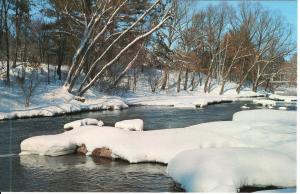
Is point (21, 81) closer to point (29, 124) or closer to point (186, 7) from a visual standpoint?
point (29, 124)

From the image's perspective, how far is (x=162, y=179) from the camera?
18.5 feet

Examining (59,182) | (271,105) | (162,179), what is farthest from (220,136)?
(271,105)

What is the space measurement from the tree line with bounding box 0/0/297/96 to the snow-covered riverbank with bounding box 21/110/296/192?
2576 millimetres

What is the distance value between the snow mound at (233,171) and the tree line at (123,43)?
14.6 ft

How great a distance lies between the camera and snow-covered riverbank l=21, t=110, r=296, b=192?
16.3 feet

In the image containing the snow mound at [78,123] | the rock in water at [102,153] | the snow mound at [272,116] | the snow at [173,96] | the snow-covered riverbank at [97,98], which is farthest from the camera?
the snow at [173,96]

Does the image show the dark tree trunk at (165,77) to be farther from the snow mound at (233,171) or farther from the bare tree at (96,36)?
the snow mound at (233,171)

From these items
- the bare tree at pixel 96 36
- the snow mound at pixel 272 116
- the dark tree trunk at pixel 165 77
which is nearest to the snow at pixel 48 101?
the bare tree at pixel 96 36

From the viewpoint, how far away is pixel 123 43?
14812 millimetres

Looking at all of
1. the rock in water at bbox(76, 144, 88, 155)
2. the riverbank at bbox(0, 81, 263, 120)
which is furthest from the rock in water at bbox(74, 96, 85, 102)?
the rock in water at bbox(76, 144, 88, 155)

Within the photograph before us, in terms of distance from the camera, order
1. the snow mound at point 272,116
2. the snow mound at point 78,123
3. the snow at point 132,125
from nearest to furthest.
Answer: the snow mound at point 272,116 → the snow at point 132,125 → the snow mound at point 78,123

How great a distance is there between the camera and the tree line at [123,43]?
1051cm

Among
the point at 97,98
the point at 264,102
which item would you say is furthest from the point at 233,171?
the point at 97,98

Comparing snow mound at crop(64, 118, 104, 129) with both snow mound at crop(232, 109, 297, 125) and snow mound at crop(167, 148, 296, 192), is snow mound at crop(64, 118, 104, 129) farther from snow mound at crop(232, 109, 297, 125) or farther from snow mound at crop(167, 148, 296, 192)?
snow mound at crop(167, 148, 296, 192)
